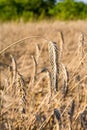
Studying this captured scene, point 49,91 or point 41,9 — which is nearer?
point 49,91

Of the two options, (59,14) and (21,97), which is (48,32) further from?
(59,14)

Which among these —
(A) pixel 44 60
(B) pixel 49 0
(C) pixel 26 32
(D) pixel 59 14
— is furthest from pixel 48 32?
(B) pixel 49 0

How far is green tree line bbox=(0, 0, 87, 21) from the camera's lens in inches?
726

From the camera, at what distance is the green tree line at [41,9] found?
18438 mm

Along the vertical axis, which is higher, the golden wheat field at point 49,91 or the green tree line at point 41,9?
the green tree line at point 41,9

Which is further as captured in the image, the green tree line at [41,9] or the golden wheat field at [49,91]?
the green tree line at [41,9]

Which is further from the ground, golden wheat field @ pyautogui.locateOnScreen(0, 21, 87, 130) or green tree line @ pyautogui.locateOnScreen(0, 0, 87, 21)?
green tree line @ pyautogui.locateOnScreen(0, 0, 87, 21)

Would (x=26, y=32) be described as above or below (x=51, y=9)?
below

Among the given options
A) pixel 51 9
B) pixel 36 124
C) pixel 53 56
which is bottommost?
pixel 36 124

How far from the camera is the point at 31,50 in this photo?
15.1 ft

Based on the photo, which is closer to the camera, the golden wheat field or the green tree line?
the golden wheat field

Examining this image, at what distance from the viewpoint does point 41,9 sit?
2009 cm

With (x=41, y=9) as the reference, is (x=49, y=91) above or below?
below

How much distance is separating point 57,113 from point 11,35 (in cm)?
516
